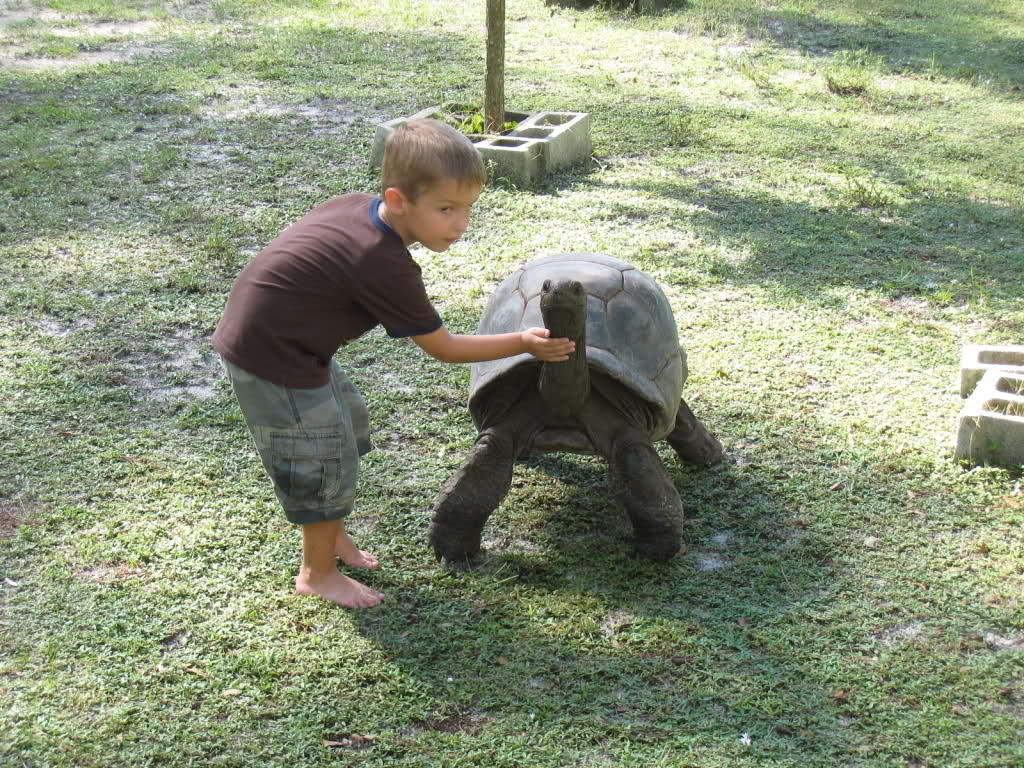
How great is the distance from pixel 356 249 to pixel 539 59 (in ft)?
23.9

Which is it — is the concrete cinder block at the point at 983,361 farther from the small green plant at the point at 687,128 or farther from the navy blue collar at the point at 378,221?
the small green plant at the point at 687,128

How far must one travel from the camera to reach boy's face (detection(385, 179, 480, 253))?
2508 mm

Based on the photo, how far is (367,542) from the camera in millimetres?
3223

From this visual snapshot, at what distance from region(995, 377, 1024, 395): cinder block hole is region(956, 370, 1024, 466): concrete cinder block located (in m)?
0.01

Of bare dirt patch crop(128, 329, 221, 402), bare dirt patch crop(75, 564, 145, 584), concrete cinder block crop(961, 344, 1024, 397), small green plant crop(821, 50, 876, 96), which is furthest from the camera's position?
small green plant crop(821, 50, 876, 96)

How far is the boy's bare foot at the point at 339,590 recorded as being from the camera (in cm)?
290

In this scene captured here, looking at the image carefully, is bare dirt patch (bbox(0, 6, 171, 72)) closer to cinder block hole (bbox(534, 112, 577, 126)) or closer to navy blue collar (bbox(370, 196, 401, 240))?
cinder block hole (bbox(534, 112, 577, 126))

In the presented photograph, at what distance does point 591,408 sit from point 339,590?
35.2 inches

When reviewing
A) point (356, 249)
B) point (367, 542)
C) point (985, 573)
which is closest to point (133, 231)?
point (367, 542)

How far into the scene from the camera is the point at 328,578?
9.61 ft

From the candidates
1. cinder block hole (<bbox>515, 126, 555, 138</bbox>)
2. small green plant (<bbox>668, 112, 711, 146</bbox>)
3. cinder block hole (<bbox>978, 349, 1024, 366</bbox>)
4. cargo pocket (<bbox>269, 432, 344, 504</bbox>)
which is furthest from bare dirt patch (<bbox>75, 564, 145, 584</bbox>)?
small green plant (<bbox>668, 112, 711, 146</bbox>)

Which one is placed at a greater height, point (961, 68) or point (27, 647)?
point (961, 68)

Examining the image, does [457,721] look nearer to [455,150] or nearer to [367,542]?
[367,542]

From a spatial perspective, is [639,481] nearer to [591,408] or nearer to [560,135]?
[591,408]
